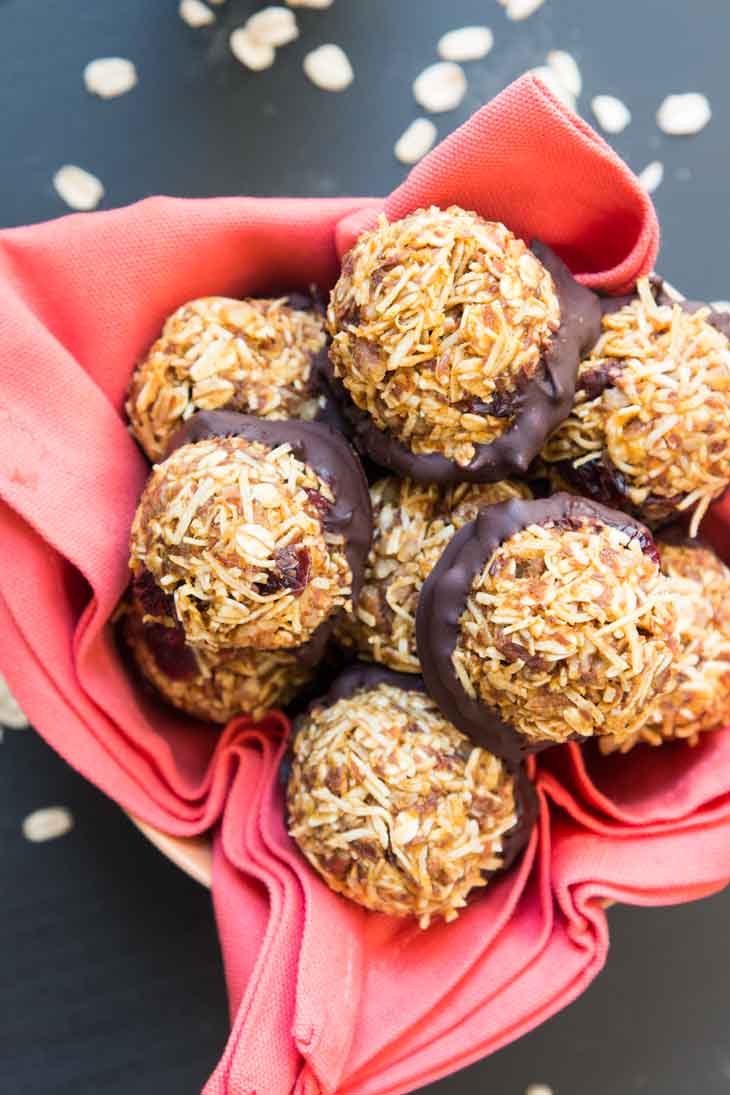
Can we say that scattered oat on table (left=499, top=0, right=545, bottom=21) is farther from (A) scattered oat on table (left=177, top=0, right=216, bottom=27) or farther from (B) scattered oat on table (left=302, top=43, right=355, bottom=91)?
(A) scattered oat on table (left=177, top=0, right=216, bottom=27)

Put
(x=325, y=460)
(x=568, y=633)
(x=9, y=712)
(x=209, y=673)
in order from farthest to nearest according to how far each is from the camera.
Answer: (x=9, y=712)
(x=209, y=673)
(x=325, y=460)
(x=568, y=633)

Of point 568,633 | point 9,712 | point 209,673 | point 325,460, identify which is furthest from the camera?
point 9,712

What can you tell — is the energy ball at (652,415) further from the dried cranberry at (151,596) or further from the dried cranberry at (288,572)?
the dried cranberry at (151,596)

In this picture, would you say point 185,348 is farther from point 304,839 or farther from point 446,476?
point 304,839

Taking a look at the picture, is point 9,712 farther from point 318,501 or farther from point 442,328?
point 442,328

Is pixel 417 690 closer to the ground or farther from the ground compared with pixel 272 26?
closer to the ground

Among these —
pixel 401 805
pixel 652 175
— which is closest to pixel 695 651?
pixel 401 805
